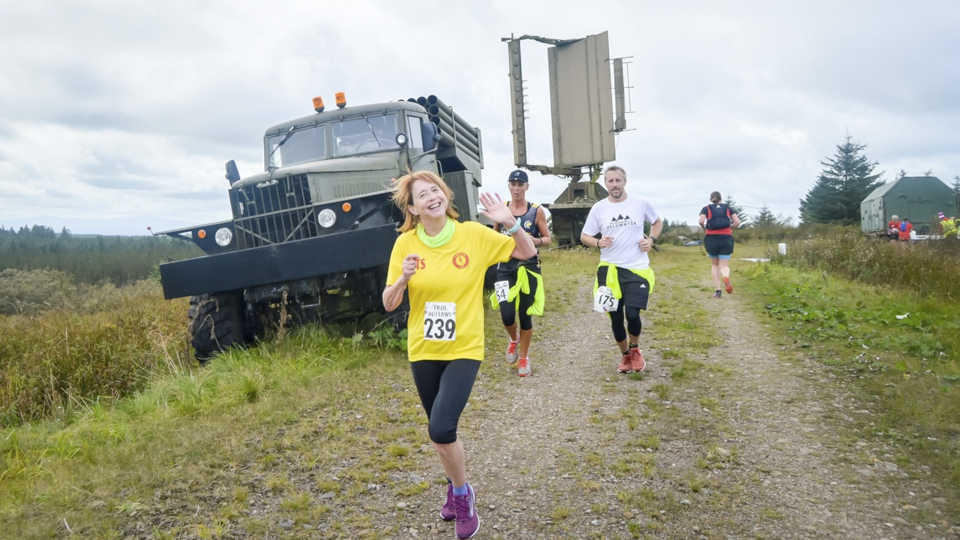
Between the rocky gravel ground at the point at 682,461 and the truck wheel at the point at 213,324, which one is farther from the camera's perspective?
the truck wheel at the point at 213,324

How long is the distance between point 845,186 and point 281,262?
3707 cm

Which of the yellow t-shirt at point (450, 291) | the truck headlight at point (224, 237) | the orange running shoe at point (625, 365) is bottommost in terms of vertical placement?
the orange running shoe at point (625, 365)

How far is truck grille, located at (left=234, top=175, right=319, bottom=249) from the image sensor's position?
6.89 metres

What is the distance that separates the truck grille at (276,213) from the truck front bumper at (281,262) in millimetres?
518

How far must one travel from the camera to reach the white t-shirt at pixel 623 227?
584cm

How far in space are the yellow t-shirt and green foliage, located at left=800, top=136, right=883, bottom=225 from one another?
3649 centimetres

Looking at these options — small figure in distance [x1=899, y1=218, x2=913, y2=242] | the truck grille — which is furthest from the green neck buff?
small figure in distance [x1=899, y1=218, x2=913, y2=242]

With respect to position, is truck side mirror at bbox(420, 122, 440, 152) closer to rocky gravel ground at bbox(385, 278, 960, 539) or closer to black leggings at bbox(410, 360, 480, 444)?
rocky gravel ground at bbox(385, 278, 960, 539)

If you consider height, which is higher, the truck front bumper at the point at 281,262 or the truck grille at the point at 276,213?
the truck grille at the point at 276,213

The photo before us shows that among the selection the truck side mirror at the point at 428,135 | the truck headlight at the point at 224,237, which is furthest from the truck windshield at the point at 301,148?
the truck headlight at the point at 224,237

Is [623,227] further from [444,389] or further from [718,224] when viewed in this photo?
[718,224]

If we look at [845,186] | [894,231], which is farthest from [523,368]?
[845,186]

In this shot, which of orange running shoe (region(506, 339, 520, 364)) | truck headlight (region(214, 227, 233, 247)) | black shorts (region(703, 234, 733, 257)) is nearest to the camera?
orange running shoe (region(506, 339, 520, 364))

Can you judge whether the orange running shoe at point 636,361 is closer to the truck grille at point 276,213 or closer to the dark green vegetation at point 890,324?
the dark green vegetation at point 890,324
